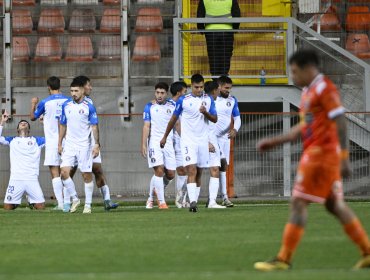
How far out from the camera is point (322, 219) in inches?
692

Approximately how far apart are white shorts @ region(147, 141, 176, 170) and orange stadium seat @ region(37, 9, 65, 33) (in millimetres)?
7547

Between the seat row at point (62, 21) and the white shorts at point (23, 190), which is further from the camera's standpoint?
the seat row at point (62, 21)

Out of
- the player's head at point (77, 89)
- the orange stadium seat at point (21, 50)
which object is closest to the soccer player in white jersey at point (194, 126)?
the player's head at point (77, 89)

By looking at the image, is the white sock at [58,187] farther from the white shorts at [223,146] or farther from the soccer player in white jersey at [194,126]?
the white shorts at [223,146]

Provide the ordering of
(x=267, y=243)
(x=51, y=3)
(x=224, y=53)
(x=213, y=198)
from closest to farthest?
(x=267, y=243) → (x=213, y=198) → (x=224, y=53) → (x=51, y=3)

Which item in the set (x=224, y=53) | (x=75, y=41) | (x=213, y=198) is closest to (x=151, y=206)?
(x=213, y=198)

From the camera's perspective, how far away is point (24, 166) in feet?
76.6

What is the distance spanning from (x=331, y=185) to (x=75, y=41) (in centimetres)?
1876

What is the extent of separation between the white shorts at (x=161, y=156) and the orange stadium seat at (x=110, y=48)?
6546mm

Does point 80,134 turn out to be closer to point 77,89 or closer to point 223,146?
point 77,89

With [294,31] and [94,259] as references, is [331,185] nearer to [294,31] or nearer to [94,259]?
[94,259]

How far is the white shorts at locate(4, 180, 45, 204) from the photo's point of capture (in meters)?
23.1

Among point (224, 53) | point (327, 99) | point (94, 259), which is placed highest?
point (224, 53)

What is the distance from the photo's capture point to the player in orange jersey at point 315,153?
10680 millimetres
